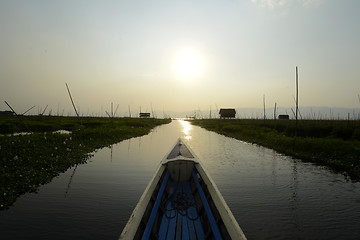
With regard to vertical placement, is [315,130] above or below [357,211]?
above

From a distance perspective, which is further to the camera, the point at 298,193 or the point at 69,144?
the point at 69,144

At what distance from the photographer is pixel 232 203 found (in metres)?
7.84

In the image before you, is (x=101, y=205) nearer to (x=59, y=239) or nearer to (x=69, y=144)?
(x=59, y=239)

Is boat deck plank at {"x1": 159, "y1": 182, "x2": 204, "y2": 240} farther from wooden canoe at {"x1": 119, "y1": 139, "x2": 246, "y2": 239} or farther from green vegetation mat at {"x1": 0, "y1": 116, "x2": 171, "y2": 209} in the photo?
green vegetation mat at {"x1": 0, "y1": 116, "x2": 171, "y2": 209}

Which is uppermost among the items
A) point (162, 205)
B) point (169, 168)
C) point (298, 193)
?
point (169, 168)

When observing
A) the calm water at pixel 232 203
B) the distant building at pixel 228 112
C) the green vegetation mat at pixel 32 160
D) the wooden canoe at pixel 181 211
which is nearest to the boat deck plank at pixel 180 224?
the wooden canoe at pixel 181 211

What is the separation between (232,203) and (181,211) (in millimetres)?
2939

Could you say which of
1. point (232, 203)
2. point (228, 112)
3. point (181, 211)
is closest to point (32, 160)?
point (181, 211)

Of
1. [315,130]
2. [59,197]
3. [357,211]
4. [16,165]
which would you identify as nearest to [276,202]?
[357,211]

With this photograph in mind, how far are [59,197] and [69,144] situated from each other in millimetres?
9071

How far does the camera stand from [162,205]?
18.9 feet

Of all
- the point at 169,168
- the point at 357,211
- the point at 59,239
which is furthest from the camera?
the point at 169,168

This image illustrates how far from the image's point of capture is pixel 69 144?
1641 cm

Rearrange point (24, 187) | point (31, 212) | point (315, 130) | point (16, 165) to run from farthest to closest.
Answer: point (315, 130), point (16, 165), point (24, 187), point (31, 212)
